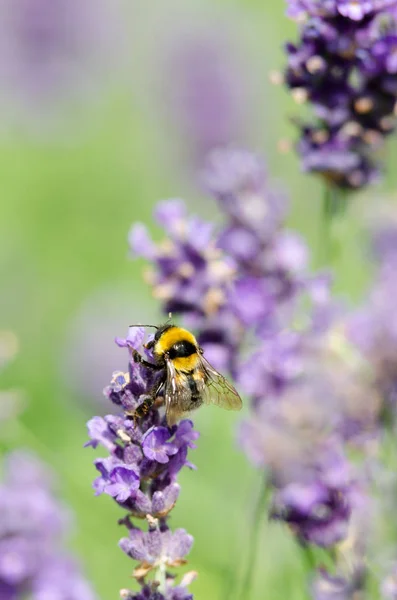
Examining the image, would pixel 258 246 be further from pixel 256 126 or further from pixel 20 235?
pixel 256 126

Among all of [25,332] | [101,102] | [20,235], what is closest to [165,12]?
[101,102]

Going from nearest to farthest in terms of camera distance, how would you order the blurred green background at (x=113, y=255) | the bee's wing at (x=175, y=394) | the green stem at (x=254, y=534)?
the bee's wing at (x=175, y=394), the green stem at (x=254, y=534), the blurred green background at (x=113, y=255)

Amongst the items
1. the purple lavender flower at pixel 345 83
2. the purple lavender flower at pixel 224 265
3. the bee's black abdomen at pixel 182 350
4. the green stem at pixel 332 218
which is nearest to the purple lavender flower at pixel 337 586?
the bee's black abdomen at pixel 182 350

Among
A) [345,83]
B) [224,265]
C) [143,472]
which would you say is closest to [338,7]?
[345,83]

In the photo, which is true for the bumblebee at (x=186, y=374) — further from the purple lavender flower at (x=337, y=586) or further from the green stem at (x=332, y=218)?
the green stem at (x=332, y=218)

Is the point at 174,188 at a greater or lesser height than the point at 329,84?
greater

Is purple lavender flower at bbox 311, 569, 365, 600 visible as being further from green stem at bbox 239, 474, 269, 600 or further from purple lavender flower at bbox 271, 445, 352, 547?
green stem at bbox 239, 474, 269, 600

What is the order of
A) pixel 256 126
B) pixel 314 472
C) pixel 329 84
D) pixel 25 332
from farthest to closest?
1. pixel 256 126
2. pixel 25 332
3. pixel 329 84
4. pixel 314 472
